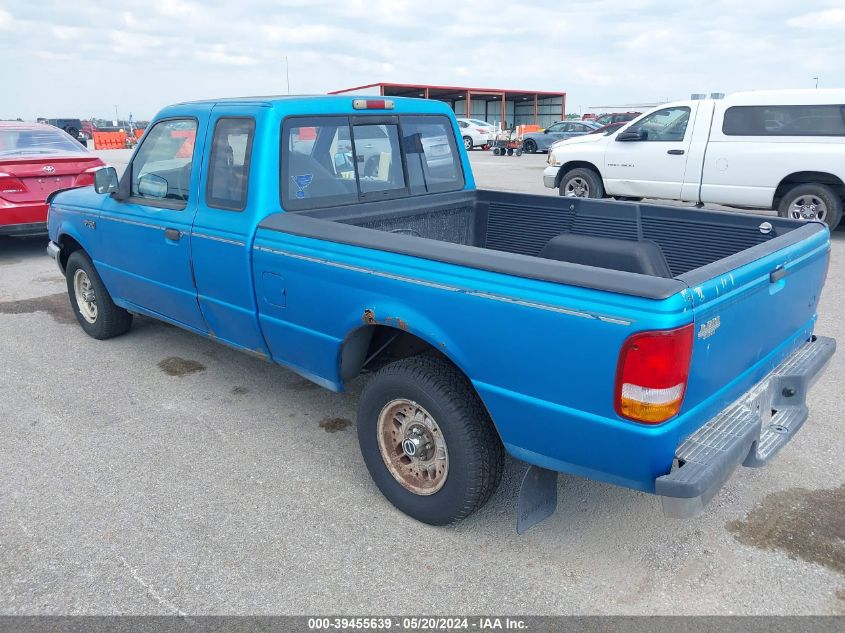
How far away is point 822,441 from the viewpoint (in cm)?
384

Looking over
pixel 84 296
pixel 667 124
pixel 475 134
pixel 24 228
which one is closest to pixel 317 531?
pixel 84 296

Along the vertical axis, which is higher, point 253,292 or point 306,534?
point 253,292

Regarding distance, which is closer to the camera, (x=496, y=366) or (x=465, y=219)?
(x=496, y=366)

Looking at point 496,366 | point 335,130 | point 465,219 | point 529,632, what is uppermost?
point 335,130

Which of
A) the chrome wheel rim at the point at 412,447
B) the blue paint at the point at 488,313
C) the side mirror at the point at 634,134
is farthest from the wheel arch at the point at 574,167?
the chrome wheel rim at the point at 412,447

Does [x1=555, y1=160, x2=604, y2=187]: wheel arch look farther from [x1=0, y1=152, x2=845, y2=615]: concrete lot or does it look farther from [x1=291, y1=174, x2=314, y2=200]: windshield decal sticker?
[x1=291, y1=174, x2=314, y2=200]: windshield decal sticker

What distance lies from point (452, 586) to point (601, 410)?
1.00m

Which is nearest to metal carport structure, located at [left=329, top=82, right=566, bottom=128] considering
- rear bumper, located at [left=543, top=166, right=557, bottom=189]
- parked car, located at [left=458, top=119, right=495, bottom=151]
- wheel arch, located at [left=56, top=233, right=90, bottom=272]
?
parked car, located at [left=458, top=119, right=495, bottom=151]

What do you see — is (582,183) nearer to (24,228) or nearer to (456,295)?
(24,228)

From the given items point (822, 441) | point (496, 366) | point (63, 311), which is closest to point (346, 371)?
point (496, 366)

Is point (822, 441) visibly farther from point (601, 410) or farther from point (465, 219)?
point (465, 219)

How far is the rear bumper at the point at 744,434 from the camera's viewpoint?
2328 mm

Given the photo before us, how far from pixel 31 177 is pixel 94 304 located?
3378 mm

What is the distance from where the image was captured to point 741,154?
962cm
